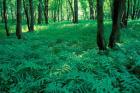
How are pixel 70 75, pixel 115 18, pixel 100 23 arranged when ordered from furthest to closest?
pixel 115 18
pixel 100 23
pixel 70 75

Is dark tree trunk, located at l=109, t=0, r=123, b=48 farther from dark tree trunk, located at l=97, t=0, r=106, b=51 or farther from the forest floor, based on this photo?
the forest floor

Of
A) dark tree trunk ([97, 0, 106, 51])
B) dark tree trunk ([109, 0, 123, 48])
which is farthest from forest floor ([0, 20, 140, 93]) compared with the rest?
dark tree trunk ([109, 0, 123, 48])

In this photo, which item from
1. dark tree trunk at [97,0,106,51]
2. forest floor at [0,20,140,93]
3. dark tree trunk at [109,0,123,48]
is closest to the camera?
forest floor at [0,20,140,93]

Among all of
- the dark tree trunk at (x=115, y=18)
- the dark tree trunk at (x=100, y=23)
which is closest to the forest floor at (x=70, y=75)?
the dark tree trunk at (x=100, y=23)

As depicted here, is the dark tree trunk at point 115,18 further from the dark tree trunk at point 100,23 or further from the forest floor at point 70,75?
the forest floor at point 70,75

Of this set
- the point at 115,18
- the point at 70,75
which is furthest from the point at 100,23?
the point at 70,75

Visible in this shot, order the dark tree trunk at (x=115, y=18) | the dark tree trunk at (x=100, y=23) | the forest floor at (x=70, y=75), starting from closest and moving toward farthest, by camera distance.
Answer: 1. the forest floor at (x=70, y=75)
2. the dark tree trunk at (x=100, y=23)
3. the dark tree trunk at (x=115, y=18)

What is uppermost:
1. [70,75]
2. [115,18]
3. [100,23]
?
[115,18]

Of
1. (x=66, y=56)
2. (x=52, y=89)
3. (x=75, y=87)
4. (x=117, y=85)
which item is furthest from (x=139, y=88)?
(x=66, y=56)

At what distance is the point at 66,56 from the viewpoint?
27.5 feet

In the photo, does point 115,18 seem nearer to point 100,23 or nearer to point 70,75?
point 100,23

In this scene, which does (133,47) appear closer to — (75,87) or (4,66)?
(75,87)

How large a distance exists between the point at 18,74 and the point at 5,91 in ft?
2.56

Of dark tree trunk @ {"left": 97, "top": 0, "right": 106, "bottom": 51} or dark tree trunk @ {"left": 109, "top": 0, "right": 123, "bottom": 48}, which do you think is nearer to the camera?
dark tree trunk @ {"left": 97, "top": 0, "right": 106, "bottom": 51}
